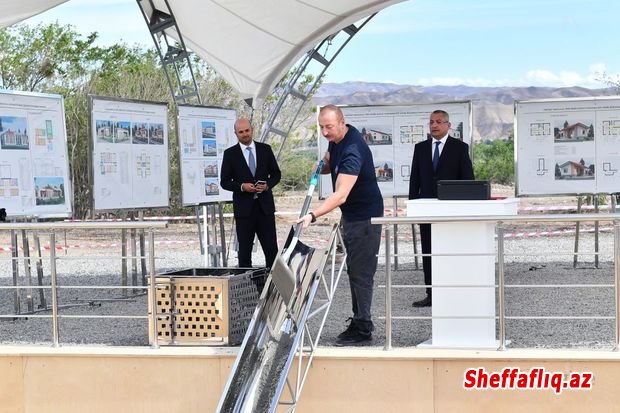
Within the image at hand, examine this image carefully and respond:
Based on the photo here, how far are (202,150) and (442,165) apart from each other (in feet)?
9.30

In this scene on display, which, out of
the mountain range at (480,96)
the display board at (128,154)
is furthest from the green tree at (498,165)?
the mountain range at (480,96)

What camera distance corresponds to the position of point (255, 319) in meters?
6.23

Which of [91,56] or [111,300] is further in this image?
[91,56]

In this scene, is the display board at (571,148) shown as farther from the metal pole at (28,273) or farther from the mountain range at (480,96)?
the mountain range at (480,96)

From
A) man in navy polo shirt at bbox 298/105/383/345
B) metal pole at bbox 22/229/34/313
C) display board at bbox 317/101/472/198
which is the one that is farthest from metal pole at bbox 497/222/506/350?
display board at bbox 317/101/472/198

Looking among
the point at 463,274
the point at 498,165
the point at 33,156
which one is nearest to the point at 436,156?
the point at 463,274

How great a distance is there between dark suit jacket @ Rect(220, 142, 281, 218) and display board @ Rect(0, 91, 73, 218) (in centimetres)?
133

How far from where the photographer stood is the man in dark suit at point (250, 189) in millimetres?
8836

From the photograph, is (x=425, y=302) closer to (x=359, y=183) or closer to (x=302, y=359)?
(x=359, y=183)

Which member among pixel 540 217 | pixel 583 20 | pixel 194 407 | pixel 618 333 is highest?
pixel 583 20

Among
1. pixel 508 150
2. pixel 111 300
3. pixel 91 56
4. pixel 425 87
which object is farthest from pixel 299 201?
pixel 425 87

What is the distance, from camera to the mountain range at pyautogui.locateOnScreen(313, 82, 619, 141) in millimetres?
81062

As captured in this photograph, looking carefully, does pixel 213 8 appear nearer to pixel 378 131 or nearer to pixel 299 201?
pixel 378 131

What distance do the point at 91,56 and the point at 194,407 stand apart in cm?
2073
